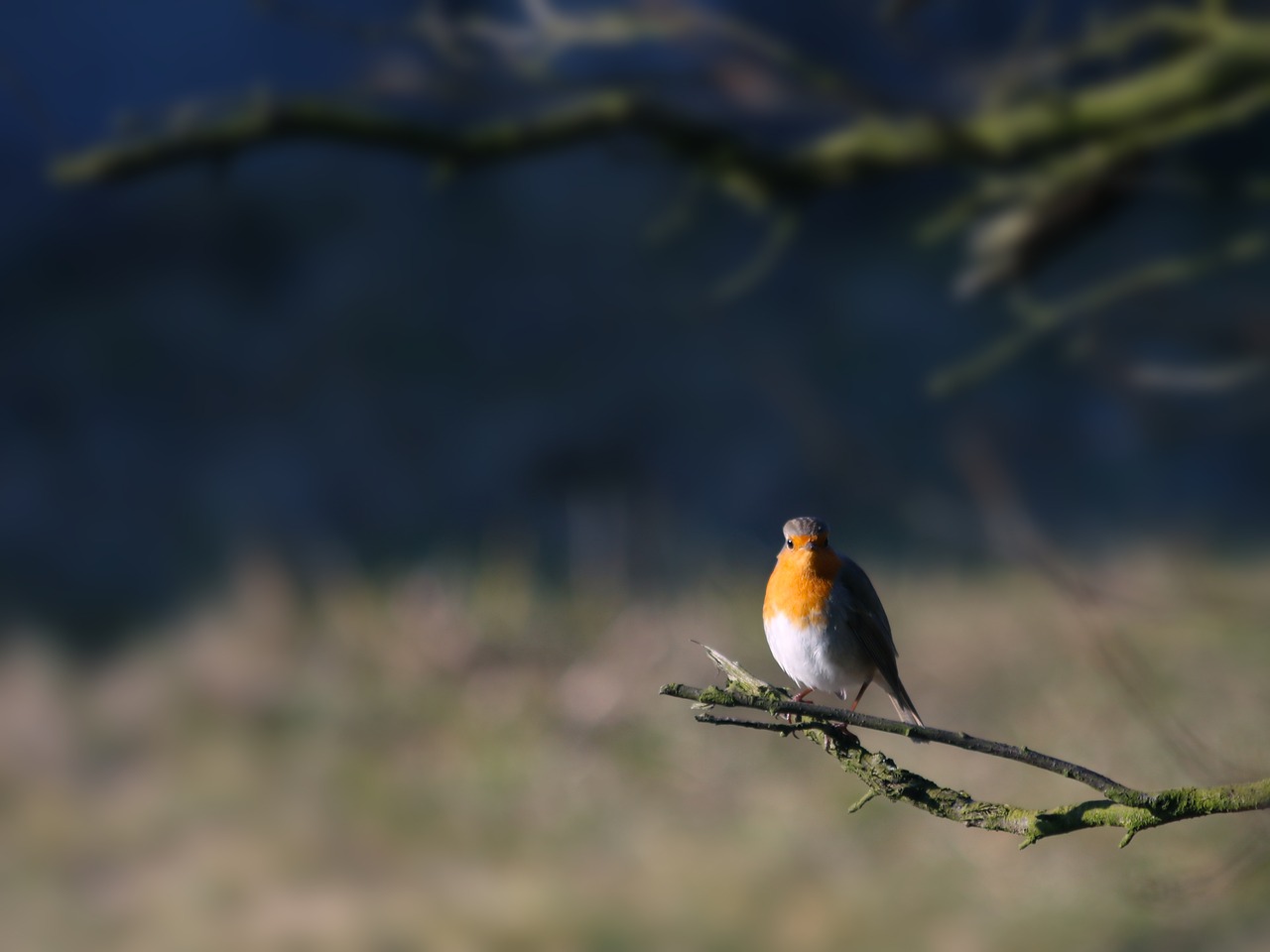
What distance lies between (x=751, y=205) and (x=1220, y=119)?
0.88 meters

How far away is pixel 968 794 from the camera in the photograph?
40 cm

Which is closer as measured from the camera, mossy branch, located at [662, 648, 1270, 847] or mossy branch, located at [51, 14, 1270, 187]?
mossy branch, located at [662, 648, 1270, 847]

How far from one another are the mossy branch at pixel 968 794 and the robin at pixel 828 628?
20cm

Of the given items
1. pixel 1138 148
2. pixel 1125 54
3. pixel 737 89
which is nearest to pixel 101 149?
pixel 737 89

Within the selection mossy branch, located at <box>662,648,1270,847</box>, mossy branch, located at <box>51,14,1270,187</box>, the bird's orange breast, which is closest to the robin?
the bird's orange breast

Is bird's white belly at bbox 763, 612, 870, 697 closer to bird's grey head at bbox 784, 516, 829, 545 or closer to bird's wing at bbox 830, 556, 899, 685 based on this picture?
bird's wing at bbox 830, 556, 899, 685

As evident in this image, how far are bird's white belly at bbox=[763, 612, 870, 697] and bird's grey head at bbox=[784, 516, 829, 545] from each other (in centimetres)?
13

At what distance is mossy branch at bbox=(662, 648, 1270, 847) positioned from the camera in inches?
15.3

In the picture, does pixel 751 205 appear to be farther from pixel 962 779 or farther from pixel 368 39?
pixel 962 779

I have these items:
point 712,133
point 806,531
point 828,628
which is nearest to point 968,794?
point 806,531

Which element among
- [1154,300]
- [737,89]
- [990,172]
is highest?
[737,89]

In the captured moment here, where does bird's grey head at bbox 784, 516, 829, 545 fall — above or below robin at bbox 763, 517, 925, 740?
below

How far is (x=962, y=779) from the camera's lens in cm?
248

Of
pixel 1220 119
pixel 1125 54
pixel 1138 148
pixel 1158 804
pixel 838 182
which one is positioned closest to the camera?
pixel 1158 804
